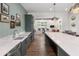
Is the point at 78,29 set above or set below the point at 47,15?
below

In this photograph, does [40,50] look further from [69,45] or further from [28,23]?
[28,23]

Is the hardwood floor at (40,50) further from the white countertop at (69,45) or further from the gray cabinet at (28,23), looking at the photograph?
the gray cabinet at (28,23)

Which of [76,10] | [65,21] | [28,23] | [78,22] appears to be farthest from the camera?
[65,21]

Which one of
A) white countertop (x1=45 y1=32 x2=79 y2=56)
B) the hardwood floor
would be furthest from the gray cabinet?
white countertop (x1=45 y1=32 x2=79 y2=56)

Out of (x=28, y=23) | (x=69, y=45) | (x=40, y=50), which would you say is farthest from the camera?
(x=28, y=23)

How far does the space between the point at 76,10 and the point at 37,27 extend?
45.4ft

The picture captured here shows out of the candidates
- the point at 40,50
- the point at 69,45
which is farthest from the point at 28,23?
the point at 69,45

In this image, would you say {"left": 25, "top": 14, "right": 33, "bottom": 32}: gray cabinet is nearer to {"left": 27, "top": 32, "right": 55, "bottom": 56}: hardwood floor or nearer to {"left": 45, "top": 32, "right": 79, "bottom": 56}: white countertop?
{"left": 27, "top": 32, "right": 55, "bottom": 56}: hardwood floor

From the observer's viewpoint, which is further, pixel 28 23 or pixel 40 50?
pixel 28 23

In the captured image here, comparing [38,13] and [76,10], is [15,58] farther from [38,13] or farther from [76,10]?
[38,13]

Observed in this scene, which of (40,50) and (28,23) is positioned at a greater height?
(28,23)

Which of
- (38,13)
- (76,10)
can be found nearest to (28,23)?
(38,13)

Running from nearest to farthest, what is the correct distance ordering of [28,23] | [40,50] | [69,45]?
[69,45] < [40,50] < [28,23]

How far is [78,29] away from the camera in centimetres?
983
